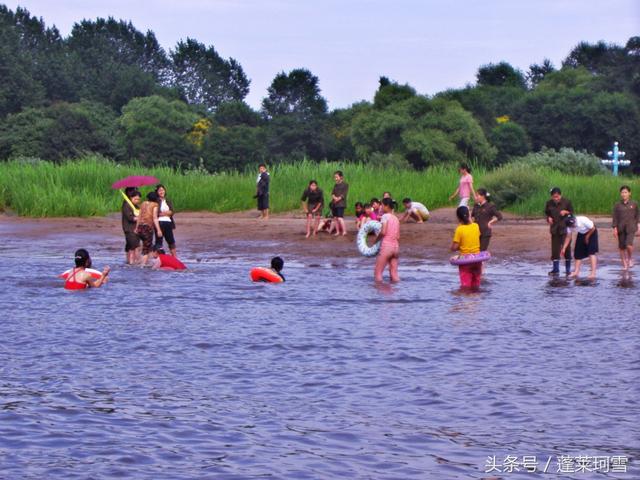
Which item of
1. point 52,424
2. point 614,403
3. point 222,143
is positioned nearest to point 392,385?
point 614,403

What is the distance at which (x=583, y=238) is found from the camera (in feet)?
68.3

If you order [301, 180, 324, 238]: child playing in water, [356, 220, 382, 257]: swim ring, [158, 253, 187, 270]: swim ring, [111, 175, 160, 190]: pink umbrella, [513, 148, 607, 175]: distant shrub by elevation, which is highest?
[513, 148, 607, 175]: distant shrub

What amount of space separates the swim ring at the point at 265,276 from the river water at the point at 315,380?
0.69 metres

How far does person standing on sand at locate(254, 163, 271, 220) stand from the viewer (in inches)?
1304

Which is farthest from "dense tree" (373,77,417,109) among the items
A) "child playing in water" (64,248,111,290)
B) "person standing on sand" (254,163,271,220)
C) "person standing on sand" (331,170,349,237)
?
"child playing in water" (64,248,111,290)

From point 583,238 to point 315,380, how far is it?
9.85 meters

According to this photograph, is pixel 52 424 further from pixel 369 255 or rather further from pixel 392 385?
pixel 369 255

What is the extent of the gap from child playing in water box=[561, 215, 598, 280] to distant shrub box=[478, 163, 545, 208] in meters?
13.8

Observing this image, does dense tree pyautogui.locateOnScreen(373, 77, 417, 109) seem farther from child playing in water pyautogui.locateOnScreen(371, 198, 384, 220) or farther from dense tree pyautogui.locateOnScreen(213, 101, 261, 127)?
child playing in water pyautogui.locateOnScreen(371, 198, 384, 220)

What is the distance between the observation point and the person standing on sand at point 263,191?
33109mm

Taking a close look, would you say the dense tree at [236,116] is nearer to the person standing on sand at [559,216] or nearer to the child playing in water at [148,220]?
the child playing in water at [148,220]

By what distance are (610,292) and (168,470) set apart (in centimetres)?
1213

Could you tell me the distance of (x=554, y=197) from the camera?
20.6 m

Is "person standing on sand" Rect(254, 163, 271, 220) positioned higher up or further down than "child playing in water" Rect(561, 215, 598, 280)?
higher up
